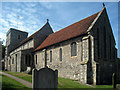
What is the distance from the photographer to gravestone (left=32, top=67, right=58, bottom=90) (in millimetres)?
7031

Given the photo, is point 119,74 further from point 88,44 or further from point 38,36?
point 38,36

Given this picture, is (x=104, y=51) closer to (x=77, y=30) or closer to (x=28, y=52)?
(x=77, y=30)

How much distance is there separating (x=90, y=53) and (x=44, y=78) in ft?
34.3

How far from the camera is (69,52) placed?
19.7 metres

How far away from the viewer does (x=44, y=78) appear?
24.0ft

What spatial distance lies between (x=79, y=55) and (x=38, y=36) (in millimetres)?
16959

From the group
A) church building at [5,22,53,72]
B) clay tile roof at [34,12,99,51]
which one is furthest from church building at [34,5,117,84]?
church building at [5,22,53,72]

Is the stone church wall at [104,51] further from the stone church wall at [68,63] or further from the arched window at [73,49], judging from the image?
the arched window at [73,49]

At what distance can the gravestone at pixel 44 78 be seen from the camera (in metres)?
7.03

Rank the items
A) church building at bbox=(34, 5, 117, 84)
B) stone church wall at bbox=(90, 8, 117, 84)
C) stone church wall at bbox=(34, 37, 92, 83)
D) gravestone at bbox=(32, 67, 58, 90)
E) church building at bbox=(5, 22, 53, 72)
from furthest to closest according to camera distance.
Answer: church building at bbox=(5, 22, 53, 72), stone church wall at bbox=(90, 8, 117, 84), stone church wall at bbox=(34, 37, 92, 83), church building at bbox=(34, 5, 117, 84), gravestone at bbox=(32, 67, 58, 90)

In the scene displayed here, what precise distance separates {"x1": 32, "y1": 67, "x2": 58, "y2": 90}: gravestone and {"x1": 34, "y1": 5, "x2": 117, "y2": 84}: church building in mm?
8751

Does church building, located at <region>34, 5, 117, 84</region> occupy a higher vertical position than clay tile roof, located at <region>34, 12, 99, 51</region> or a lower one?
lower

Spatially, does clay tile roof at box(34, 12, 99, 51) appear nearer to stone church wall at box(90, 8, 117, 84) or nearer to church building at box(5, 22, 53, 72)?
stone church wall at box(90, 8, 117, 84)

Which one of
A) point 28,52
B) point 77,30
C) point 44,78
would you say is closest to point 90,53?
point 77,30
